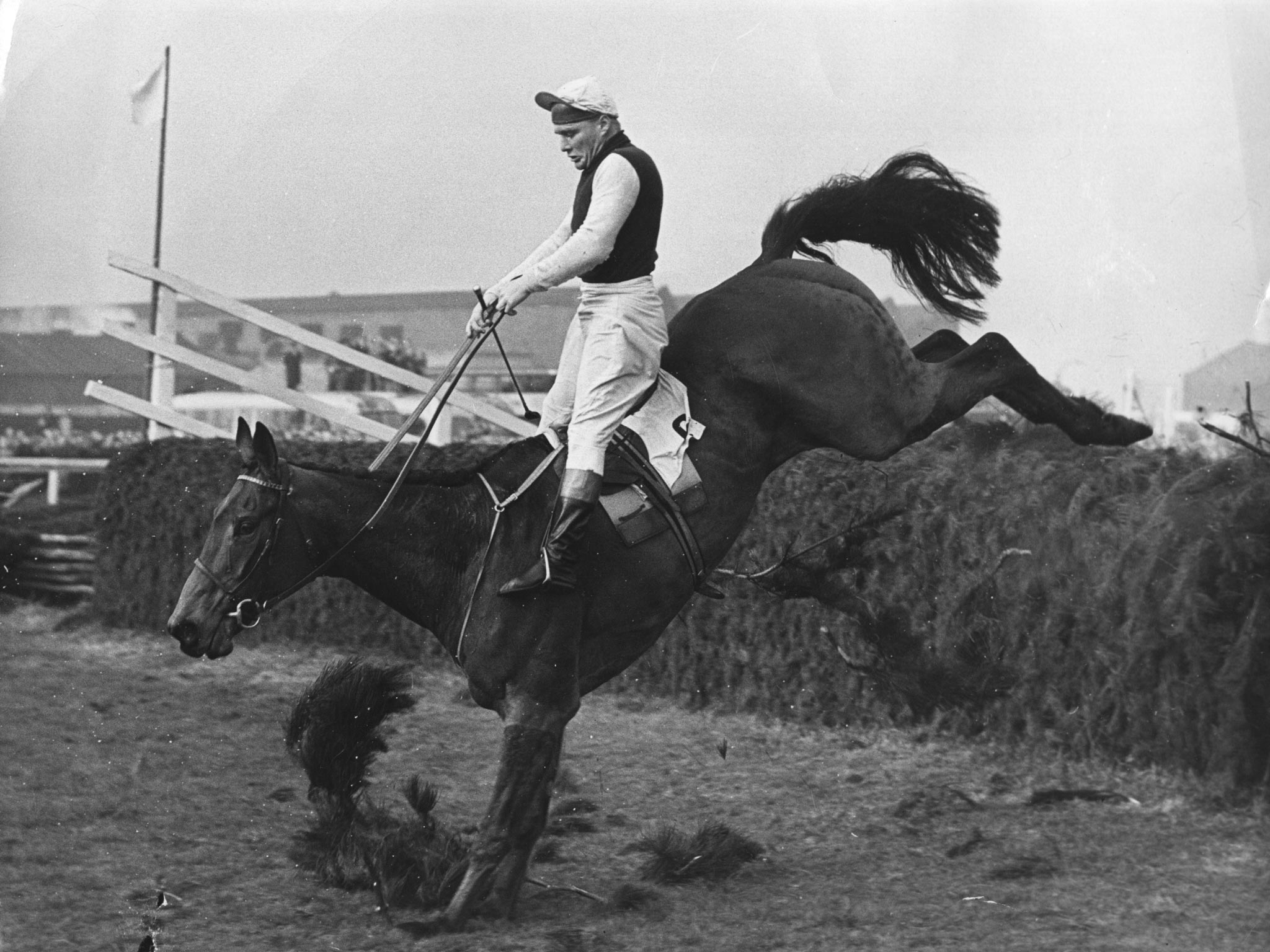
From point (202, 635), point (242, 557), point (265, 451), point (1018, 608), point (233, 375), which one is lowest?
point (202, 635)

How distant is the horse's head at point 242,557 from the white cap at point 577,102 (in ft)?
4.53

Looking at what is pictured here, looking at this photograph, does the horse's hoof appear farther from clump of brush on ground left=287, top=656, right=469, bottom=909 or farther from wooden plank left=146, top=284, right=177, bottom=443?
wooden plank left=146, top=284, right=177, bottom=443

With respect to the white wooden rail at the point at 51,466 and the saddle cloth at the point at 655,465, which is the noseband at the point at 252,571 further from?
the white wooden rail at the point at 51,466

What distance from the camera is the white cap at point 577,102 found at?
4.00m

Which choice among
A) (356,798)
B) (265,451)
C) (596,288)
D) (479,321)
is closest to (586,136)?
(596,288)

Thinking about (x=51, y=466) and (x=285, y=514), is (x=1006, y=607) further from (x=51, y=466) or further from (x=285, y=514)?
(x=51, y=466)

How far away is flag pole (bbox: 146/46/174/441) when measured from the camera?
5273 millimetres

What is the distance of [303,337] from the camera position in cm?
531

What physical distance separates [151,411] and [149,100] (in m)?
1.38

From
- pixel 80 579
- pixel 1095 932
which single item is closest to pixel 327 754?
pixel 1095 932

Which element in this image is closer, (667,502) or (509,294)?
(509,294)

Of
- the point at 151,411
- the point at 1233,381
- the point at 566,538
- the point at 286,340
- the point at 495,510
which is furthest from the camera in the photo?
the point at 286,340

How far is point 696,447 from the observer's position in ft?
14.0

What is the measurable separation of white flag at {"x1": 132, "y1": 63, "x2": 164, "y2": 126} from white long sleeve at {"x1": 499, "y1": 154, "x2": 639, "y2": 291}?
7.61 ft
